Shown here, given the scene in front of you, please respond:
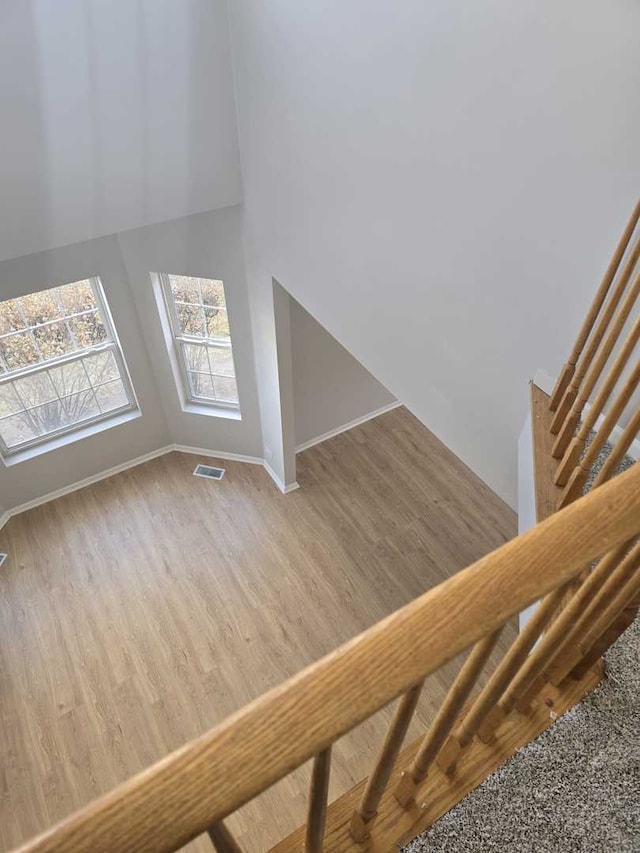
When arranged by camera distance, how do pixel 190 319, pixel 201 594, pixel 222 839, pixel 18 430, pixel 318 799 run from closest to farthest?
pixel 222 839, pixel 318 799, pixel 201 594, pixel 190 319, pixel 18 430

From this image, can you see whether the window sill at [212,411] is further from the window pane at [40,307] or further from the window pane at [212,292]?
the window pane at [40,307]

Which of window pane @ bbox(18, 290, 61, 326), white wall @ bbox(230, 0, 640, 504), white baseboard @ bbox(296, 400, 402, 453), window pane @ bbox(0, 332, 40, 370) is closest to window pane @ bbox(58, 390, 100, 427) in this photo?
window pane @ bbox(0, 332, 40, 370)

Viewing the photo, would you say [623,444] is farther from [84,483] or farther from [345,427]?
[84,483]

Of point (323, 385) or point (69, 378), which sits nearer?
point (69, 378)

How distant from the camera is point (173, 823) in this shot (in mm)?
512

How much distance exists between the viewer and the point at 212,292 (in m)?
5.07

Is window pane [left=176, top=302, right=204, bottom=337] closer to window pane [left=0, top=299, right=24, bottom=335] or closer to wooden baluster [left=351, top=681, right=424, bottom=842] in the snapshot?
window pane [left=0, top=299, right=24, bottom=335]

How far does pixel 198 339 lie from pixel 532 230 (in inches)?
147

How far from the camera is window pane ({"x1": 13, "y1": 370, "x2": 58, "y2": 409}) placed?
204 inches

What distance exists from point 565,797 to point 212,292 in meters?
4.51

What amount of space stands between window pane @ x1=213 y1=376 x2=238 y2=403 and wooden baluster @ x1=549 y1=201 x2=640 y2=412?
3.98 m

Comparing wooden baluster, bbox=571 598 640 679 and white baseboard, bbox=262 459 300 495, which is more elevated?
wooden baluster, bbox=571 598 640 679

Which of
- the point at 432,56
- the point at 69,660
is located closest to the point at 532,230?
the point at 432,56

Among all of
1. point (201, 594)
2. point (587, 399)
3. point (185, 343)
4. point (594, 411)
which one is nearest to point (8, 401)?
point (185, 343)
